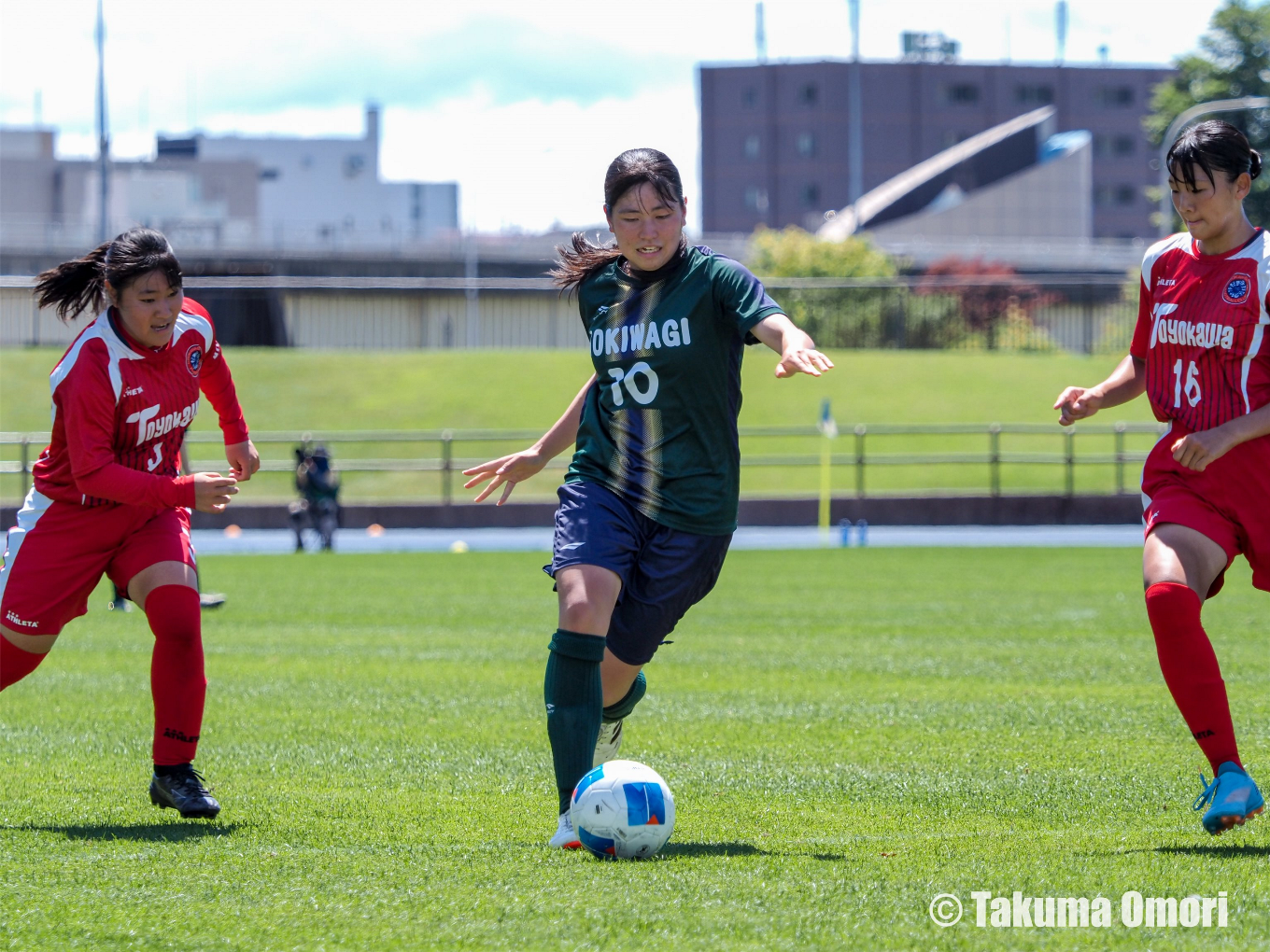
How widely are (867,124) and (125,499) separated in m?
86.0

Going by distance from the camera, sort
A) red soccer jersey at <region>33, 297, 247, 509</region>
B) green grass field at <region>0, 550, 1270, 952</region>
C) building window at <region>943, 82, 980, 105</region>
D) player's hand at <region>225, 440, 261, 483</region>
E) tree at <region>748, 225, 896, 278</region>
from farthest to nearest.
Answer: building window at <region>943, 82, 980, 105</region> < tree at <region>748, 225, 896, 278</region> < player's hand at <region>225, 440, 261, 483</region> < red soccer jersey at <region>33, 297, 247, 509</region> < green grass field at <region>0, 550, 1270, 952</region>

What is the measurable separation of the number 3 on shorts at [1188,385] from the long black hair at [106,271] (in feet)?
10.5

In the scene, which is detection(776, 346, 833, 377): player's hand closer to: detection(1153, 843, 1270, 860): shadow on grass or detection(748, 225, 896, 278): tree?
detection(1153, 843, 1270, 860): shadow on grass

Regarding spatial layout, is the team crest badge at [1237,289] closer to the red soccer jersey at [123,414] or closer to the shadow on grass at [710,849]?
the shadow on grass at [710,849]

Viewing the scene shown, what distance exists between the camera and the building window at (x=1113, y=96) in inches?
3595

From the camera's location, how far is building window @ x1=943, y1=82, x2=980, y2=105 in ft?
291

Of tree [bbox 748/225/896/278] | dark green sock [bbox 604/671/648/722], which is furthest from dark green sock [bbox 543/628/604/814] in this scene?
tree [bbox 748/225/896/278]

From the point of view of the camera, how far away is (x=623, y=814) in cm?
443

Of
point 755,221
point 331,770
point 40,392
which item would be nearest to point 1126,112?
point 755,221

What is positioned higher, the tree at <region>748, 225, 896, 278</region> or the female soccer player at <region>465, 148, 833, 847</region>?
the tree at <region>748, 225, 896, 278</region>

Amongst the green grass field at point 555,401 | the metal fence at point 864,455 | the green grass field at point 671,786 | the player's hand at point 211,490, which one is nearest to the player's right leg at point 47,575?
the player's hand at point 211,490

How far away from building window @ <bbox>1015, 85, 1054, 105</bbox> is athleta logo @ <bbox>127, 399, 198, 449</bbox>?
90650 millimetres

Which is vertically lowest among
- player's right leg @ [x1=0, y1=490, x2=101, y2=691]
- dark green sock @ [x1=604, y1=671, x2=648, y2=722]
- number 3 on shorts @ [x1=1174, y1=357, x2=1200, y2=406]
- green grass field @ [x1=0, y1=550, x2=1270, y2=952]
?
green grass field @ [x1=0, y1=550, x2=1270, y2=952]

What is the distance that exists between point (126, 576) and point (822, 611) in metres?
9.17
